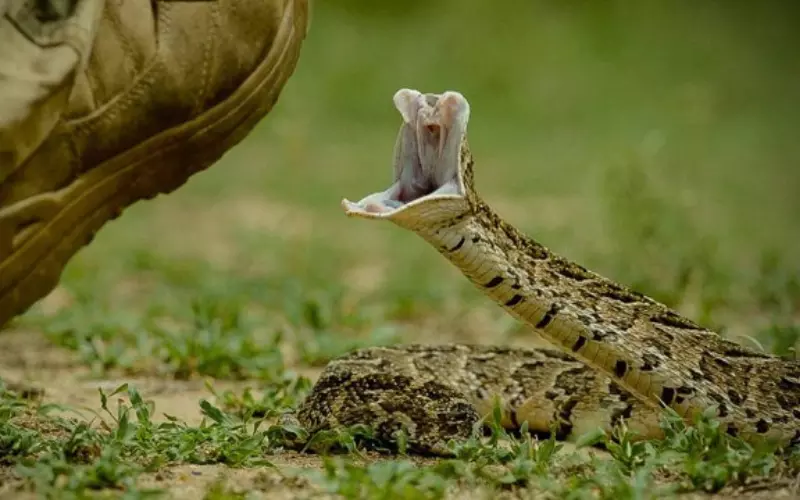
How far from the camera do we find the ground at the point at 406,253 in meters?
3.52

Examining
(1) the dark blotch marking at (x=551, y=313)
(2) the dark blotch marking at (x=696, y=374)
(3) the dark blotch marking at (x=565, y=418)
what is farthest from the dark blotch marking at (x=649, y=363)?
(3) the dark blotch marking at (x=565, y=418)

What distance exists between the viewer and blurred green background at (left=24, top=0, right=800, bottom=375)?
682cm

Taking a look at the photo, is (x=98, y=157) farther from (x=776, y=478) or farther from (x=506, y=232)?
(x=776, y=478)

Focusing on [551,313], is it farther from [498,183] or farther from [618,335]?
[498,183]

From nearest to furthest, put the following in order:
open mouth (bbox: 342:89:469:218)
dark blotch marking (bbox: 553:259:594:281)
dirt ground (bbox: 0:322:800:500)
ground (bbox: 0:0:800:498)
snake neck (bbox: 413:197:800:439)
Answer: dirt ground (bbox: 0:322:800:500)
ground (bbox: 0:0:800:498)
open mouth (bbox: 342:89:469:218)
snake neck (bbox: 413:197:800:439)
dark blotch marking (bbox: 553:259:594:281)

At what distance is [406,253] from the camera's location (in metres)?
8.91

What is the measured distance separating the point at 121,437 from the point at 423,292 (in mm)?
3773

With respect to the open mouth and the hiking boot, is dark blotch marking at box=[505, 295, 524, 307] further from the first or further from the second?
the hiking boot

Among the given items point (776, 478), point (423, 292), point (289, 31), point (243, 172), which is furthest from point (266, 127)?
point (776, 478)

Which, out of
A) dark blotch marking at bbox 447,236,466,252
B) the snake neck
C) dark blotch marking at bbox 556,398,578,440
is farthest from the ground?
dark blotch marking at bbox 447,236,466,252

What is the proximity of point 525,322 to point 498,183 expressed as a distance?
7.88 metres

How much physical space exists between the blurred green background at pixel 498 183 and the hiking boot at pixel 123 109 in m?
1.33

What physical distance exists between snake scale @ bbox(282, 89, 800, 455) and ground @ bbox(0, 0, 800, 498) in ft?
0.85

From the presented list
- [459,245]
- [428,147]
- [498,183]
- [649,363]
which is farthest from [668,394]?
[498,183]
